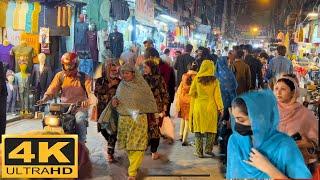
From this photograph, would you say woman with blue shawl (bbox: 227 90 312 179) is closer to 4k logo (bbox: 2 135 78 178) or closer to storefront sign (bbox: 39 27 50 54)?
4k logo (bbox: 2 135 78 178)

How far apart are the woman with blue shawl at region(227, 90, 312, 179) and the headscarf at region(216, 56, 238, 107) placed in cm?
298

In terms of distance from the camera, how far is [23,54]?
A: 6.24 metres

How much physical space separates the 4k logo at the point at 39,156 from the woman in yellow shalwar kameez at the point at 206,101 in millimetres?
2510

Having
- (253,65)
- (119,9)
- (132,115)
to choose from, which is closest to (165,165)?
(132,115)

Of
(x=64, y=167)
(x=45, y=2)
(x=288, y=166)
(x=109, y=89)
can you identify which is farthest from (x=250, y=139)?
(x=45, y=2)

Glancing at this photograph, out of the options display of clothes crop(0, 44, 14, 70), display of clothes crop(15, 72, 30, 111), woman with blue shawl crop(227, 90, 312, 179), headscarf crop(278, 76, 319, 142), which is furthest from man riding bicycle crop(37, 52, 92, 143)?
display of clothes crop(0, 44, 14, 70)

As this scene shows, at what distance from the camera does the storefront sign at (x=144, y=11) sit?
7184 millimetres

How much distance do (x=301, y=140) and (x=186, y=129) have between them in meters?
2.73

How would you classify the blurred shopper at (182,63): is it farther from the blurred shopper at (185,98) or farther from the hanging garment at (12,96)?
the hanging garment at (12,96)

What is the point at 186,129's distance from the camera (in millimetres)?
4988

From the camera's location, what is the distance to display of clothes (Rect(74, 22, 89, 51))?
22.2 ft

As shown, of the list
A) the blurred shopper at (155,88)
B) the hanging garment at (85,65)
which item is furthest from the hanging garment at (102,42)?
the blurred shopper at (155,88)

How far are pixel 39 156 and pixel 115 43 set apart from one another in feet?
19.0

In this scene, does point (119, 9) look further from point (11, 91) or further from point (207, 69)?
point (207, 69)
